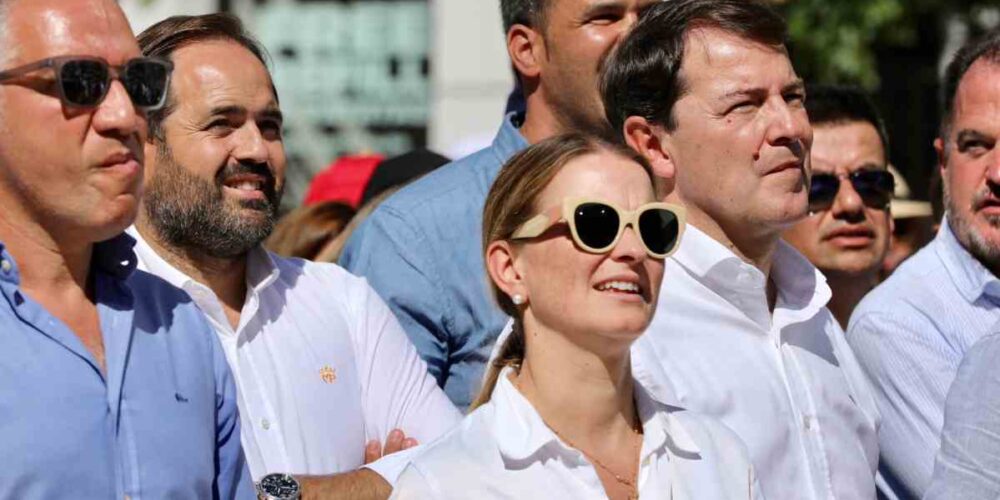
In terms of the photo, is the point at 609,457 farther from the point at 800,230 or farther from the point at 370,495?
the point at 800,230

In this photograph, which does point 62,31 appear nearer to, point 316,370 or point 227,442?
point 227,442

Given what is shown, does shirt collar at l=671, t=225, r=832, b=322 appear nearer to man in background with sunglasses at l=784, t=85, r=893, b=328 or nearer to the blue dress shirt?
the blue dress shirt

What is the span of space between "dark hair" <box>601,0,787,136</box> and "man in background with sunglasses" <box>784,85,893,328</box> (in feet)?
5.13

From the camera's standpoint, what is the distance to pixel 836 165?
19.2 feet

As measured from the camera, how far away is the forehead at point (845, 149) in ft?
19.1

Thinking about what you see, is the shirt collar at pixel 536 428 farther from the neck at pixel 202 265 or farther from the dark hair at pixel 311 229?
the dark hair at pixel 311 229

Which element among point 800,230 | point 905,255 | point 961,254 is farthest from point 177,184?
point 905,255

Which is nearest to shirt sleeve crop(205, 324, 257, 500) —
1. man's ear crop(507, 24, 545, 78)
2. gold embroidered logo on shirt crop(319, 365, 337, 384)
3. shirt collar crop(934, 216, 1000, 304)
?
gold embroidered logo on shirt crop(319, 365, 337, 384)

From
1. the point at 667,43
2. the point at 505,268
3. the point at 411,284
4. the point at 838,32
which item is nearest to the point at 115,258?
the point at 505,268

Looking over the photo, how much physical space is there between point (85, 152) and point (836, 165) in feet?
11.2

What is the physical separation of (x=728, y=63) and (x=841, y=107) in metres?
1.97

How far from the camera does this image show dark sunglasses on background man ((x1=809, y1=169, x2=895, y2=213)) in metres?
A: 5.84

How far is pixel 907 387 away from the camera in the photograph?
4398mm

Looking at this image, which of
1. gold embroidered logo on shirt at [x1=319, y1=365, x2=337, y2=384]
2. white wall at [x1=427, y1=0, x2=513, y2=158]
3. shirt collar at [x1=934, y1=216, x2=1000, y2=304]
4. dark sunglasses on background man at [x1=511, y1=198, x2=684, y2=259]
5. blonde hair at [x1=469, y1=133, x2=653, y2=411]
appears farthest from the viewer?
white wall at [x1=427, y1=0, x2=513, y2=158]
